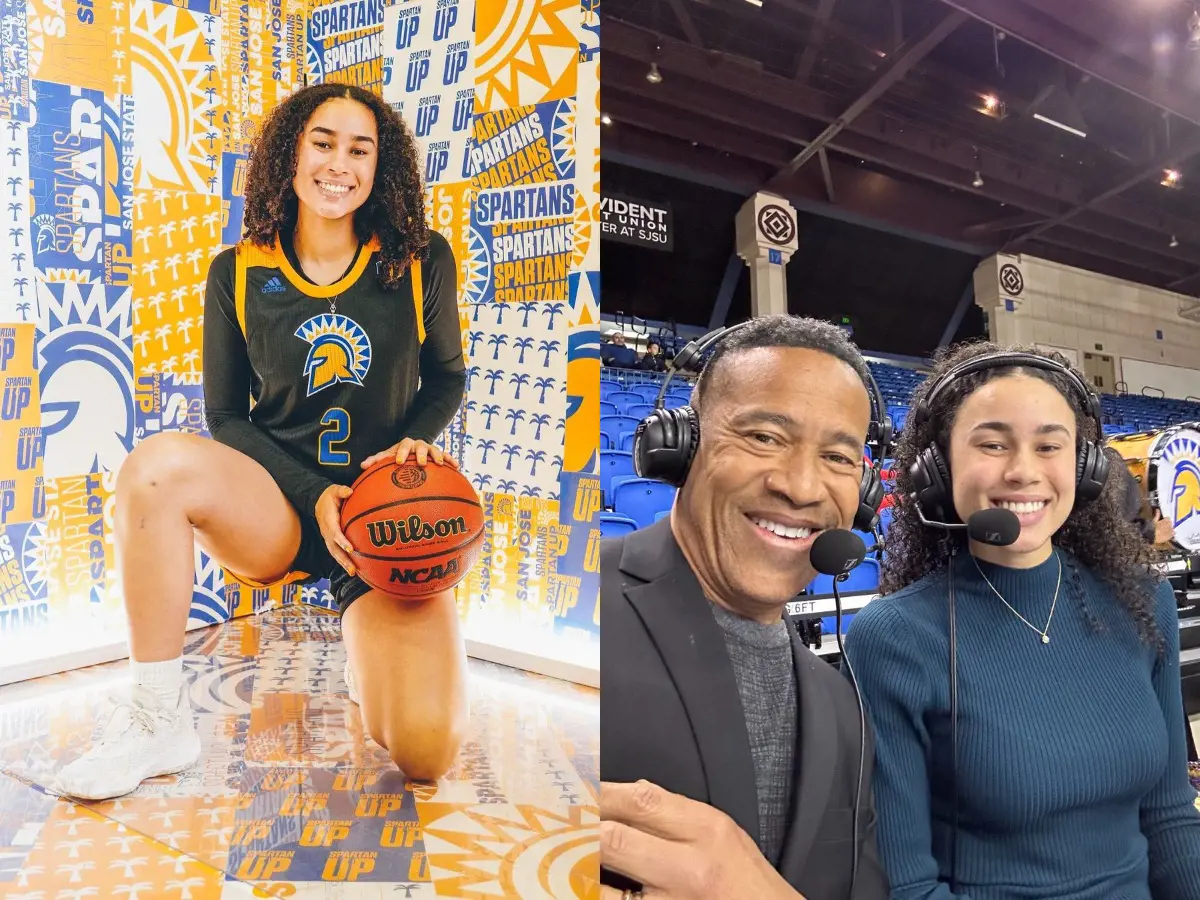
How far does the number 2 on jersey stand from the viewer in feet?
Result: 5.06

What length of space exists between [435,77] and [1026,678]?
1.46 m

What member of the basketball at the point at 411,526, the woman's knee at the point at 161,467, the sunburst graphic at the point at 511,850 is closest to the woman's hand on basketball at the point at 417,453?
the basketball at the point at 411,526

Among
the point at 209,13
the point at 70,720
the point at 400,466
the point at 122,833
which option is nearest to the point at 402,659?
the point at 400,466

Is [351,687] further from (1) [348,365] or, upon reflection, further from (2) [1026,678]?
(2) [1026,678]

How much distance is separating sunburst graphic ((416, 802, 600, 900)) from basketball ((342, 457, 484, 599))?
0.44 metres

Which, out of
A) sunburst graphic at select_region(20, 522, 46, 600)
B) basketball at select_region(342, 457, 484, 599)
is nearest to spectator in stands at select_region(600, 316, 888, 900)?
basketball at select_region(342, 457, 484, 599)

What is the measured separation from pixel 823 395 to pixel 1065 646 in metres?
0.43

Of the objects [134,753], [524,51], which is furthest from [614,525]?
[134,753]

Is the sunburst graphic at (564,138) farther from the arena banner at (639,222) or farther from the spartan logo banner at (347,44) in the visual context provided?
the arena banner at (639,222)

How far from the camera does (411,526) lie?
1523 millimetres

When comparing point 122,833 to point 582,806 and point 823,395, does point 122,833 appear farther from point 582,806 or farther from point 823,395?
point 823,395

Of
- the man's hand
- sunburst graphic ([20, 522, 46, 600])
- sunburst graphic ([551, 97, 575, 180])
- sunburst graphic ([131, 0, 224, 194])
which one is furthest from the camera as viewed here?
sunburst graphic ([20, 522, 46, 600])

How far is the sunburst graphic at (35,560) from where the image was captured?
6.11 feet

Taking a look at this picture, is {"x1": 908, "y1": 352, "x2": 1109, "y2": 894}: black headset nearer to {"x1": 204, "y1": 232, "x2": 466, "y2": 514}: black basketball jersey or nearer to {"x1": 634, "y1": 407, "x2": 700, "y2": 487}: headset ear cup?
{"x1": 634, "y1": 407, "x2": 700, "y2": 487}: headset ear cup
